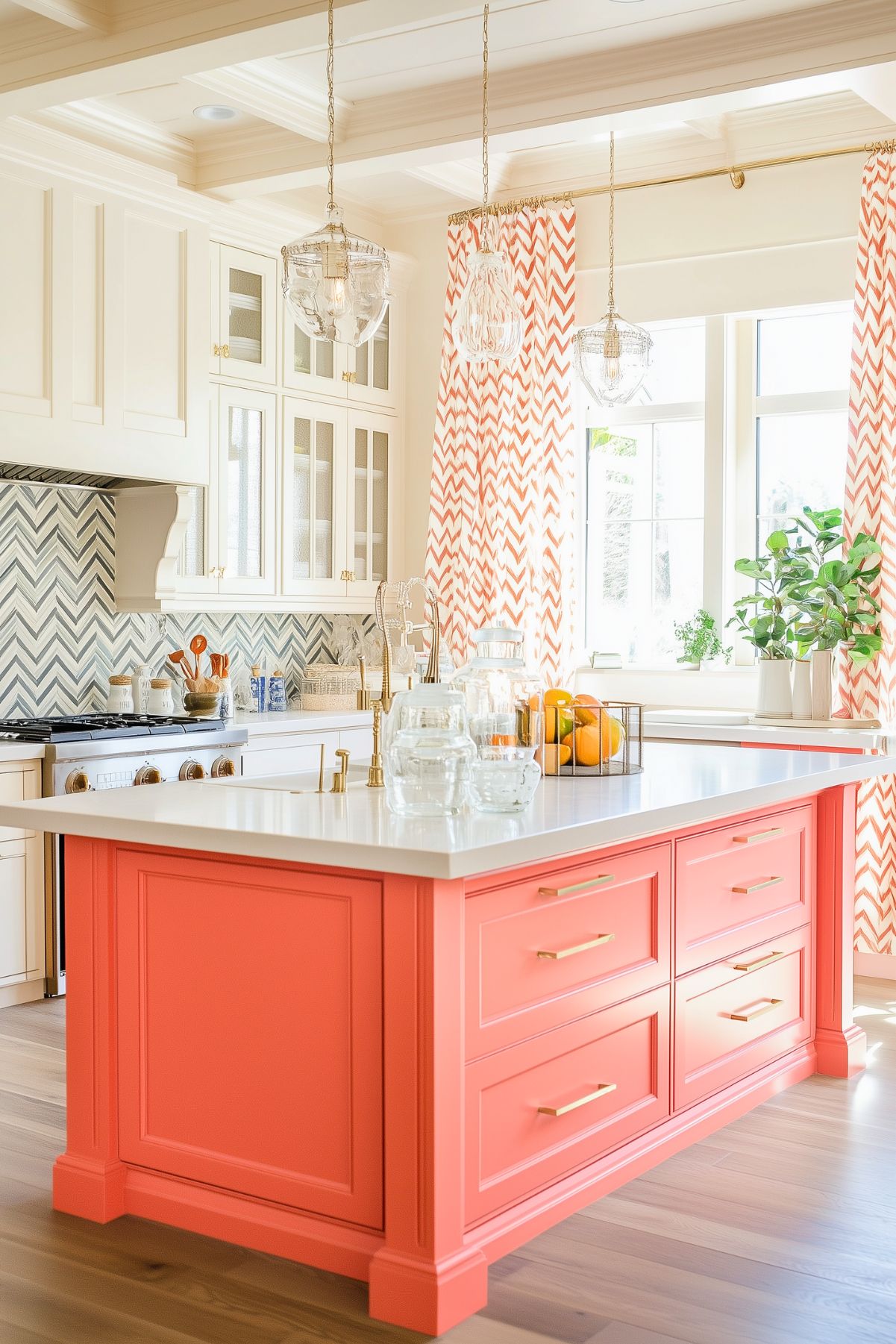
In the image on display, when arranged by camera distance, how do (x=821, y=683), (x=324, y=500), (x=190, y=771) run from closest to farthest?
(x=190, y=771)
(x=821, y=683)
(x=324, y=500)

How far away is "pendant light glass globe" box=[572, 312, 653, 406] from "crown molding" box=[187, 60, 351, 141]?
5.05ft

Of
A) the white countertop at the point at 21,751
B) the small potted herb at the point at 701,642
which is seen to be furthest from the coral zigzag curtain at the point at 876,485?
the white countertop at the point at 21,751

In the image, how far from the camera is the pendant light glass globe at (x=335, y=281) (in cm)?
285

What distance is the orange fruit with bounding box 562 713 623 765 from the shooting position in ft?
10.6

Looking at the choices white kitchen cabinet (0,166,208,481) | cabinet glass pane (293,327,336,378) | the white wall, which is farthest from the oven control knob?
the white wall

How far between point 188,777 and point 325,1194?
98.6 inches

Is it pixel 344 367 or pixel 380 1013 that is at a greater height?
pixel 344 367

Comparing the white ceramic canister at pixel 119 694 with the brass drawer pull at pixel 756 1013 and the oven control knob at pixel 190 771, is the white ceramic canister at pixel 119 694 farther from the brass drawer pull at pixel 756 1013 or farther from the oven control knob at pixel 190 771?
the brass drawer pull at pixel 756 1013

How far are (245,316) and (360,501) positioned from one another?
104 centimetres

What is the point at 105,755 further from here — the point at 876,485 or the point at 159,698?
the point at 876,485

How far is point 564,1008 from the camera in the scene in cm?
265

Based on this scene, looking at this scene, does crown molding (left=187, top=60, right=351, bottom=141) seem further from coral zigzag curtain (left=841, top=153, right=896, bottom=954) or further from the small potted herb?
the small potted herb

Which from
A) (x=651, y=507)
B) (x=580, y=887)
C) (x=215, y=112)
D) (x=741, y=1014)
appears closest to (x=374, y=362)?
(x=651, y=507)

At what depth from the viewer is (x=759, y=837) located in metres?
3.40
